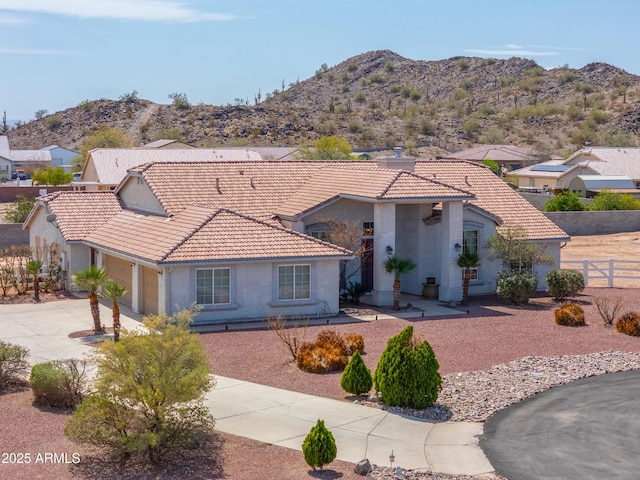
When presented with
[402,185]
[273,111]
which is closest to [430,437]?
[402,185]

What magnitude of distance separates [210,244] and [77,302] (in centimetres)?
620

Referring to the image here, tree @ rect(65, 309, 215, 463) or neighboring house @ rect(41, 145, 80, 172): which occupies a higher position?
neighboring house @ rect(41, 145, 80, 172)

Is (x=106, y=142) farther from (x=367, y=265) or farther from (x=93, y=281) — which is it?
(x=93, y=281)

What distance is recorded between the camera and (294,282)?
94.5ft

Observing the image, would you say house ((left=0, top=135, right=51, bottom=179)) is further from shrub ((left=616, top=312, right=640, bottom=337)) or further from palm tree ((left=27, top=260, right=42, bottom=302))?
shrub ((left=616, top=312, right=640, bottom=337))

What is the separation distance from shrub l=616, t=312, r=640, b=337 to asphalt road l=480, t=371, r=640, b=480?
5797mm

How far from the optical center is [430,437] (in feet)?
55.1

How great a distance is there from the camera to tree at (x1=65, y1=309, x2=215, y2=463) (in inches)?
584

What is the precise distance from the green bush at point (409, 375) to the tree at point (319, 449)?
13.1ft

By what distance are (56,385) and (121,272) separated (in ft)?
45.8

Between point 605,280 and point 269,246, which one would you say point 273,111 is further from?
point 269,246

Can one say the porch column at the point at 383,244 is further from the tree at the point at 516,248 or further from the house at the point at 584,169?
the house at the point at 584,169

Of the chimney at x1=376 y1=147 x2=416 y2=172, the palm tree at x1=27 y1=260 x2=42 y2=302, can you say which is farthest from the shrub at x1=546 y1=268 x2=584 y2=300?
the palm tree at x1=27 y1=260 x2=42 y2=302

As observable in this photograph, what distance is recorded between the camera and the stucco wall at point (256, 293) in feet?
89.2
